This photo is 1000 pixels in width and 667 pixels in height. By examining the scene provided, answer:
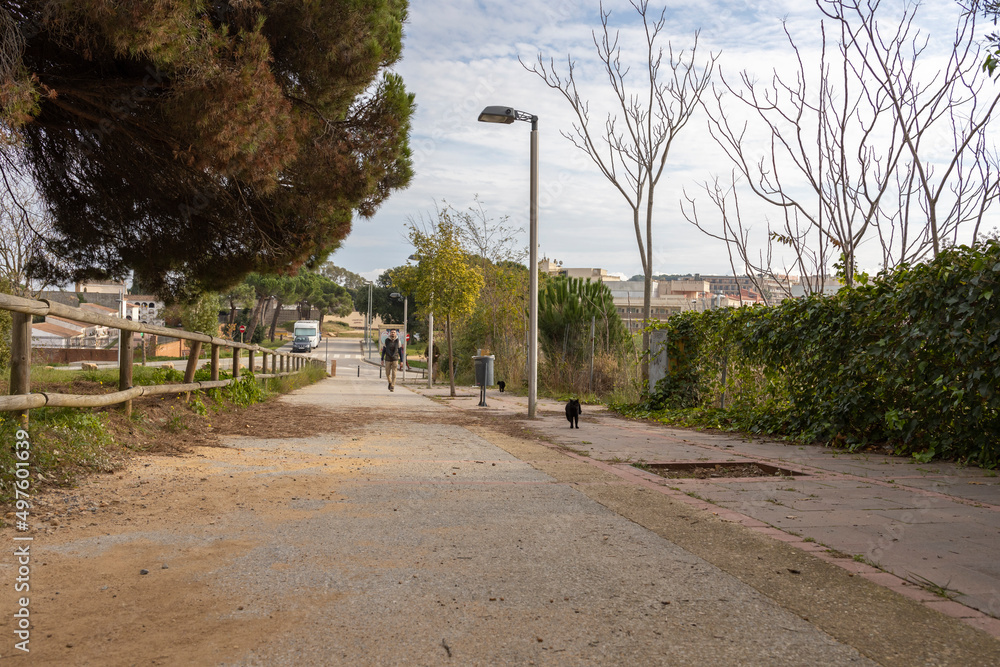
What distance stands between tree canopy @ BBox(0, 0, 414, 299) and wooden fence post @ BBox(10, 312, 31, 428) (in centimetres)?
172

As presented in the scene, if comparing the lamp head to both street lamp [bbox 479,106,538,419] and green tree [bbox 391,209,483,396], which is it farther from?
green tree [bbox 391,209,483,396]

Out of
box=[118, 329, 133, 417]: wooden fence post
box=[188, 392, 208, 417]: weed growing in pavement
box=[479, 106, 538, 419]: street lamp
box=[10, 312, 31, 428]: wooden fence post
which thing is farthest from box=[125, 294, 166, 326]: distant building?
box=[479, 106, 538, 419]: street lamp

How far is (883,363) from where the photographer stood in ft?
26.0

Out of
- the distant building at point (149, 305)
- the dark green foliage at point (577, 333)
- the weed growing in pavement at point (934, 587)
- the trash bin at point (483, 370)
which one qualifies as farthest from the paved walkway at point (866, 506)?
the dark green foliage at point (577, 333)

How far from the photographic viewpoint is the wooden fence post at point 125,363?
7043mm

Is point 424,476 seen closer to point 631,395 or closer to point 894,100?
point 894,100

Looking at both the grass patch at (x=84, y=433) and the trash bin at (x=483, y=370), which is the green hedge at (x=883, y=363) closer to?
the trash bin at (x=483, y=370)

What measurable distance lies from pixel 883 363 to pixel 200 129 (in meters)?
7.05

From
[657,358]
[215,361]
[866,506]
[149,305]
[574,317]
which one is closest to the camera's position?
[866,506]

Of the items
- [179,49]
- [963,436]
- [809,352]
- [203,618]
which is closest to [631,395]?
[809,352]

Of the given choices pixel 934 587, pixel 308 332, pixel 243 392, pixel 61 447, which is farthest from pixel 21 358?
pixel 308 332

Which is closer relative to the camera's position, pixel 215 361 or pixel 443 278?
pixel 215 361

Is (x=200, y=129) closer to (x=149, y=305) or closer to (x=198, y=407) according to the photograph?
(x=198, y=407)

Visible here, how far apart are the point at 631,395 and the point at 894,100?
24.3 feet
